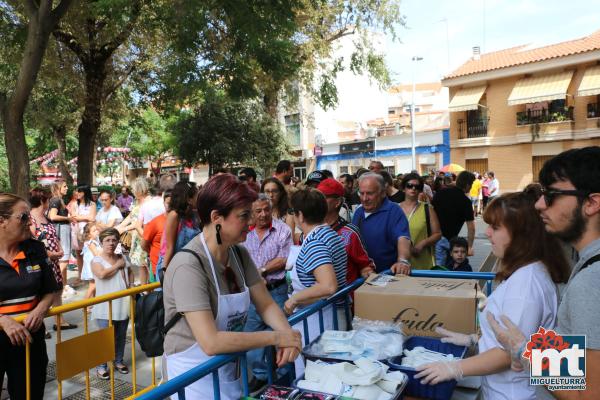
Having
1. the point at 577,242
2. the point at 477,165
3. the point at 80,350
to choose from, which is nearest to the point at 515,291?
the point at 577,242

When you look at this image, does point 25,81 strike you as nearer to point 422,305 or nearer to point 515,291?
point 422,305

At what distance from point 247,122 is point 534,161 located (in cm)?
1599

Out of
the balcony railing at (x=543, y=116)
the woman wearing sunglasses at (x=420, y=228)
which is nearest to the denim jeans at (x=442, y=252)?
the woman wearing sunglasses at (x=420, y=228)

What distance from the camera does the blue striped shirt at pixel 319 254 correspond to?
2855 millimetres

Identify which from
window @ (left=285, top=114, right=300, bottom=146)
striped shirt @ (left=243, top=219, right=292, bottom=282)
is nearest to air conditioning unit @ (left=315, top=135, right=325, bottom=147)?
window @ (left=285, top=114, right=300, bottom=146)

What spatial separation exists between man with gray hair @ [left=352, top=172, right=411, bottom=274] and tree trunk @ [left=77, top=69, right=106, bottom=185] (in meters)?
11.6

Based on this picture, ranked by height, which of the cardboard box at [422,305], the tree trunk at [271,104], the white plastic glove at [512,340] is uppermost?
the tree trunk at [271,104]

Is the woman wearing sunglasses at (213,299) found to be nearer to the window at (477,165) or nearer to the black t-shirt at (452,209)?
the black t-shirt at (452,209)

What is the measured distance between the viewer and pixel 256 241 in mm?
4141

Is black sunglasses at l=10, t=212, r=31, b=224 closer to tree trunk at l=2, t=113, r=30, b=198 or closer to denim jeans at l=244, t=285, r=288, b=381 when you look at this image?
denim jeans at l=244, t=285, r=288, b=381

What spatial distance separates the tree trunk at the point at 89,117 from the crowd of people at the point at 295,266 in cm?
966

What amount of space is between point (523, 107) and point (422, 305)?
2670 cm

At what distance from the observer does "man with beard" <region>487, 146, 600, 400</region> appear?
1342mm

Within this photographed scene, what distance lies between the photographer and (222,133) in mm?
20875
